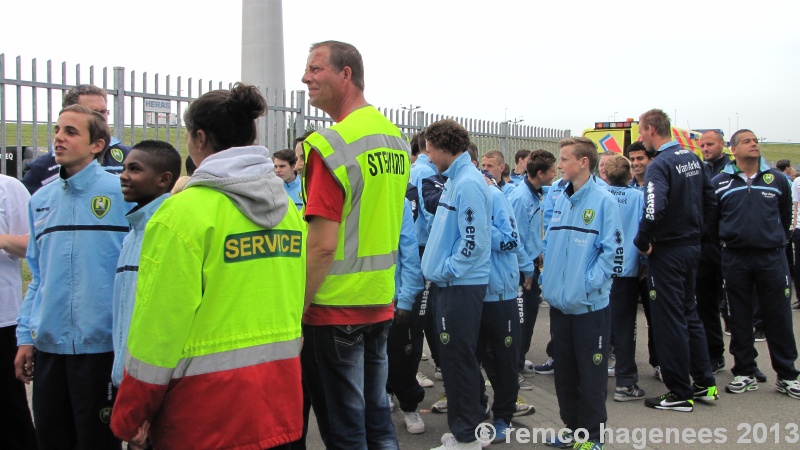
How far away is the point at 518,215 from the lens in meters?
6.63

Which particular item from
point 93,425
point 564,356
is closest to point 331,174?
point 93,425

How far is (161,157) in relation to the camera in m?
3.06

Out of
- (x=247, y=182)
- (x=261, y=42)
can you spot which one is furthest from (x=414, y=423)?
(x=261, y=42)

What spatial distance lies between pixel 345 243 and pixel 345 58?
89cm

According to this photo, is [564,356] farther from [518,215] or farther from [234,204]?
[234,204]

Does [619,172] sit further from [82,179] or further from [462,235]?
[82,179]

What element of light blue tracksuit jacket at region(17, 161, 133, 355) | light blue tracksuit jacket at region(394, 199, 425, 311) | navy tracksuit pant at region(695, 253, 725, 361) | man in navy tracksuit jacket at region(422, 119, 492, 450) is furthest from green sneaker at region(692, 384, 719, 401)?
light blue tracksuit jacket at region(17, 161, 133, 355)

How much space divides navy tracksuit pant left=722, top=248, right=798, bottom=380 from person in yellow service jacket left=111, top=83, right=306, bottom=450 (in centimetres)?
518

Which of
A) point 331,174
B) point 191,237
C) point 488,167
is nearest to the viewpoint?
point 191,237

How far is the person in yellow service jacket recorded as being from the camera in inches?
85.6

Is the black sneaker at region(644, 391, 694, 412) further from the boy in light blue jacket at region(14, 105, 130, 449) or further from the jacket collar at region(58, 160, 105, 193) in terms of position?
the jacket collar at region(58, 160, 105, 193)

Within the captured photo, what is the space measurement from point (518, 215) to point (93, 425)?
14.8ft

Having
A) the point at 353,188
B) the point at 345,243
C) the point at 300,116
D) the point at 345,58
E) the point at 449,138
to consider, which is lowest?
the point at 345,243

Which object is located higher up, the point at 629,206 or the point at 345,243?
the point at 629,206
